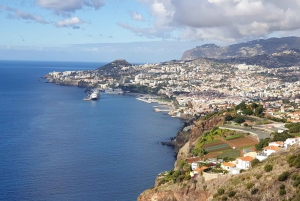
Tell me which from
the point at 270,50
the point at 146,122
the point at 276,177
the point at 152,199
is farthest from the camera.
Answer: the point at 270,50

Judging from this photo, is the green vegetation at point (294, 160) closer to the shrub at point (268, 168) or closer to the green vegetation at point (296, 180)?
the shrub at point (268, 168)

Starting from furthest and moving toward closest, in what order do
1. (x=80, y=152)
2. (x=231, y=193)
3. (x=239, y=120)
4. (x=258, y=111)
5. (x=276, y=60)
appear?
1. (x=276, y=60)
2. (x=258, y=111)
3. (x=80, y=152)
4. (x=239, y=120)
5. (x=231, y=193)

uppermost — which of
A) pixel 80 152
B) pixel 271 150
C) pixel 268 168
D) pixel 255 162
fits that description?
pixel 268 168

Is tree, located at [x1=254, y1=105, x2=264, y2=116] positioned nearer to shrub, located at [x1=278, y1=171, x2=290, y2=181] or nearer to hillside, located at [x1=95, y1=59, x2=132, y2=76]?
shrub, located at [x1=278, y1=171, x2=290, y2=181]

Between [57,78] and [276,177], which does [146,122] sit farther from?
[57,78]

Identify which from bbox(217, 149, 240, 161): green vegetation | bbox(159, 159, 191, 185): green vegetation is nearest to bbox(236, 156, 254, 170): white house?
bbox(159, 159, 191, 185): green vegetation

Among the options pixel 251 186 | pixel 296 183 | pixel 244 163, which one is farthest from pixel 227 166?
pixel 296 183

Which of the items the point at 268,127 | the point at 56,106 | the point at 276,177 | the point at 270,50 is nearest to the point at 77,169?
the point at 268,127

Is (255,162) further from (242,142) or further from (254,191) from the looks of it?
(242,142)

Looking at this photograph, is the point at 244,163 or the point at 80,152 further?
the point at 80,152
